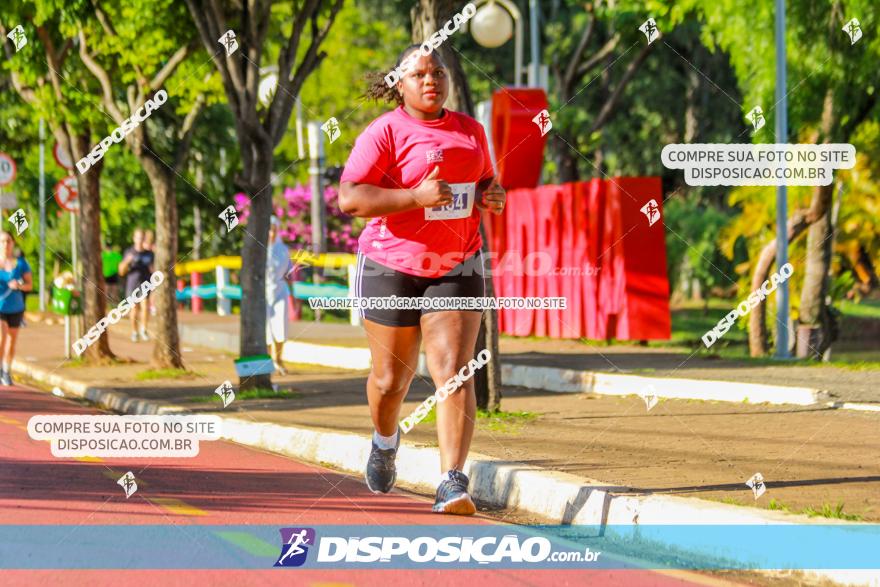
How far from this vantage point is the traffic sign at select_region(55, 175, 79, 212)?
22.3 m

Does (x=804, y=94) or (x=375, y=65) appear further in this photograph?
(x=375, y=65)

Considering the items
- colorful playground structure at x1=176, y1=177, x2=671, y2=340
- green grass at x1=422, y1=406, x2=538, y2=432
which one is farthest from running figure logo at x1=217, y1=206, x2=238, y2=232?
green grass at x1=422, y1=406, x2=538, y2=432

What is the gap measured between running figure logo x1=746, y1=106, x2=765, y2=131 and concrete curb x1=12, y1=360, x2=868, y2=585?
715 cm

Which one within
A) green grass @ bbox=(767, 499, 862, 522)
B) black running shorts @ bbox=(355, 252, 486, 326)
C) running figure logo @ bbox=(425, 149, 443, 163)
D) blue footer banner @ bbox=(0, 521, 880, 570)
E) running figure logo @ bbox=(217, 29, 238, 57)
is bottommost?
blue footer banner @ bbox=(0, 521, 880, 570)

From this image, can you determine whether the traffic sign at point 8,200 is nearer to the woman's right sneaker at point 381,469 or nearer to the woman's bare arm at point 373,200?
the woman's right sneaker at point 381,469

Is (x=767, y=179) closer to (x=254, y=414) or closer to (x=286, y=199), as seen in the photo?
(x=254, y=414)

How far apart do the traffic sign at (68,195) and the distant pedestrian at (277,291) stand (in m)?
4.20

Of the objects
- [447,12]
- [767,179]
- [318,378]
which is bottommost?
[318,378]

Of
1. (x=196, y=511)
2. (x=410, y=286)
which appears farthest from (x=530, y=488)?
(x=196, y=511)

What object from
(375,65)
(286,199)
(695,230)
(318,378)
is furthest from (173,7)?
(375,65)

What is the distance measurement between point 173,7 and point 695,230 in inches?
937

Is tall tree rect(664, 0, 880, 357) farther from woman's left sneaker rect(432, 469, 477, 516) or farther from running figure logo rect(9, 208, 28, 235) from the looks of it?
woman's left sneaker rect(432, 469, 477, 516)

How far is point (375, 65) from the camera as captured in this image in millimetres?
54844

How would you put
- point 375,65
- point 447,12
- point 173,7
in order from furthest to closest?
point 375,65
point 173,7
point 447,12
